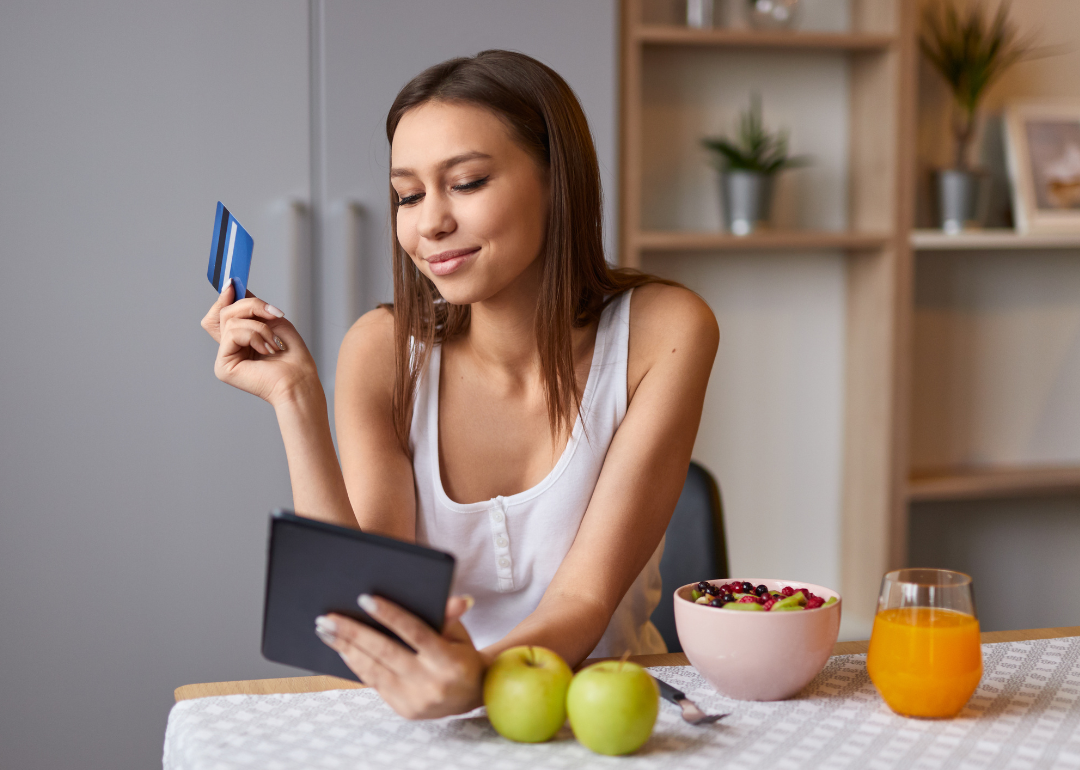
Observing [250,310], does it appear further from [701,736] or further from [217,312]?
[701,736]

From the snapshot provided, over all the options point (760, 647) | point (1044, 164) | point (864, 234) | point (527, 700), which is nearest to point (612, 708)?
point (527, 700)

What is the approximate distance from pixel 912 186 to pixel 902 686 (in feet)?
5.55

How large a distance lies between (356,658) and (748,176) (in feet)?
5.62

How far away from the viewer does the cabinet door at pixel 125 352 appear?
5.91 ft

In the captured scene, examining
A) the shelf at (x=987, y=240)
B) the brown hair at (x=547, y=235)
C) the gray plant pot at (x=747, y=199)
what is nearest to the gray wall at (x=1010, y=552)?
the shelf at (x=987, y=240)

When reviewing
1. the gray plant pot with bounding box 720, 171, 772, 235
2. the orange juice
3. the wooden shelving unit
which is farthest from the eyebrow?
the gray plant pot with bounding box 720, 171, 772, 235

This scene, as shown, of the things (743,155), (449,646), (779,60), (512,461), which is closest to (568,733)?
(449,646)

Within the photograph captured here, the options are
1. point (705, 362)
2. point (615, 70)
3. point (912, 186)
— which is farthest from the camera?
point (912, 186)

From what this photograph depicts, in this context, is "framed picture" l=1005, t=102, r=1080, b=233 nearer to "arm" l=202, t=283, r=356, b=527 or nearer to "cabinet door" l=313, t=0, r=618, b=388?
"cabinet door" l=313, t=0, r=618, b=388

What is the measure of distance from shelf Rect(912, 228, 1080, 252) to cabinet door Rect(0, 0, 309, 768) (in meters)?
1.37

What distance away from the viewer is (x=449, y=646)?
0.76 m

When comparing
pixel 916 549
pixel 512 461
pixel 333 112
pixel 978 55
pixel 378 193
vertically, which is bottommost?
pixel 916 549

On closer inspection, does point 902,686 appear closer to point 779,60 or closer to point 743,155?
point 743,155

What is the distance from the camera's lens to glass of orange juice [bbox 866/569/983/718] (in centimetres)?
79
